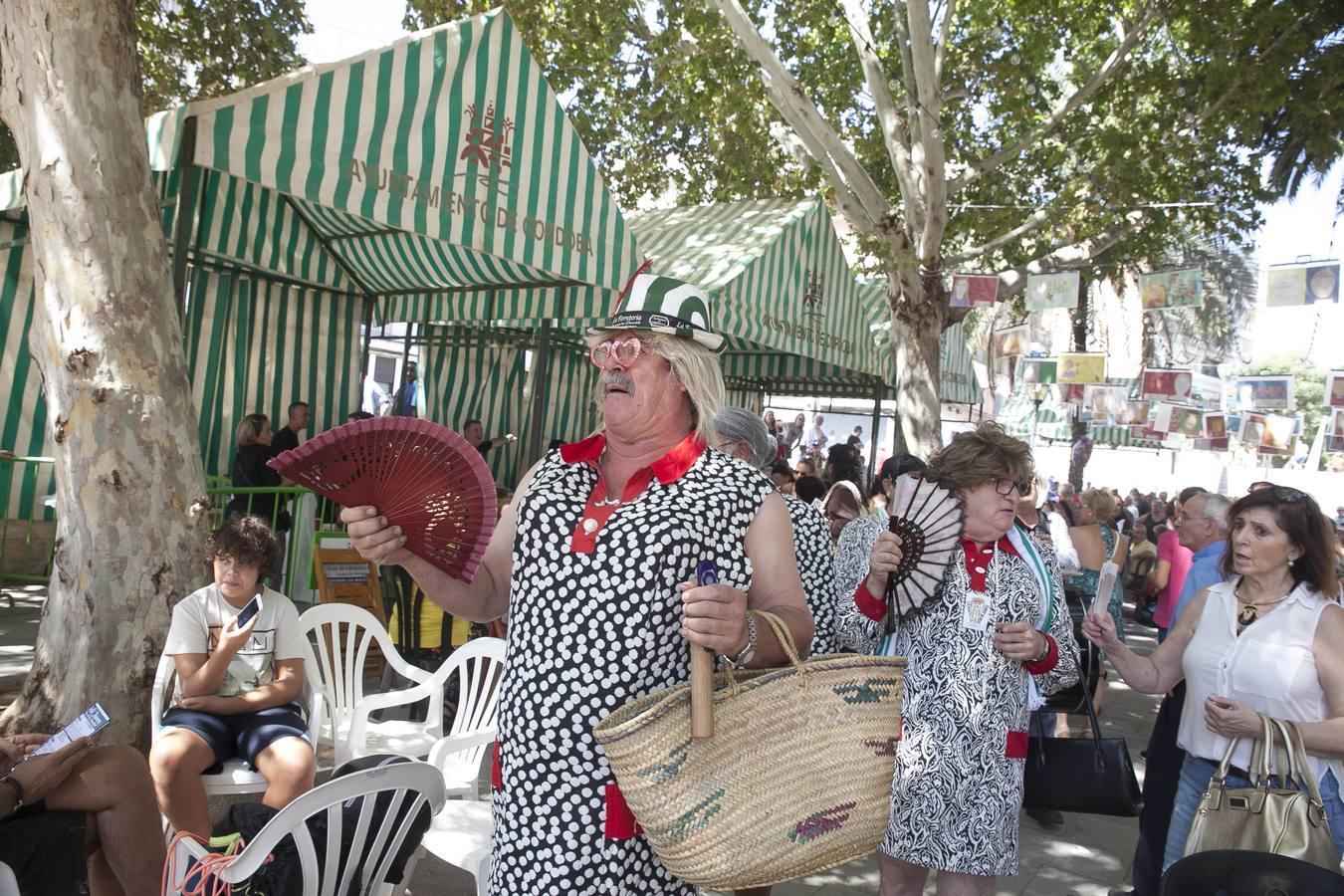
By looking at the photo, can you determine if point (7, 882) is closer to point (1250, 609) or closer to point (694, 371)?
point (694, 371)

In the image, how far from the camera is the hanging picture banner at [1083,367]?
16469 mm

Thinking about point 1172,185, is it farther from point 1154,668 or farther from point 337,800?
point 337,800

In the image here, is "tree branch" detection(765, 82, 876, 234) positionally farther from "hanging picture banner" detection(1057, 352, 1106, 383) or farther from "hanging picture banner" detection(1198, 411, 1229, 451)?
"hanging picture banner" detection(1198, 411, 1229, 451)

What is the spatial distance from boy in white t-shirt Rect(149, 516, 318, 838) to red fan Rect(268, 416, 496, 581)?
194 cm

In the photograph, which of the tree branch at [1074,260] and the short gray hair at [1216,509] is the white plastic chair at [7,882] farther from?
the tree branch at [1074,260]

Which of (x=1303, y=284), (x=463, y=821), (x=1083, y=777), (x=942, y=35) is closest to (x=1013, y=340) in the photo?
(x=1303, y=284)

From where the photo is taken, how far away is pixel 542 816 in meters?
1.79

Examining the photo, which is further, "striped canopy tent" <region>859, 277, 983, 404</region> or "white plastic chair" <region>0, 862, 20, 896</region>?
"striped canopy tent" <region>859, 277, 983, 404</region>

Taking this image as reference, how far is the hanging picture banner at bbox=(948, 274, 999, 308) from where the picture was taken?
40.0 feet

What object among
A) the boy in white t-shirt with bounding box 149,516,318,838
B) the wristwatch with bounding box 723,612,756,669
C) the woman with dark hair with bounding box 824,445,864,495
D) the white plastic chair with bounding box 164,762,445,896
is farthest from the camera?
the woman with dark hair with bounding box 824,445,864,495

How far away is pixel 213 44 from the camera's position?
11156 mm

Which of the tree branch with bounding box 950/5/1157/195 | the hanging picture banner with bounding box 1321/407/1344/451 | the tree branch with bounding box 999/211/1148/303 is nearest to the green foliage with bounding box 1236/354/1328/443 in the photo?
the hanging picture banner with bounding box 1321/407/1344/451

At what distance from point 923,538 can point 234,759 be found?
2571 millimetres

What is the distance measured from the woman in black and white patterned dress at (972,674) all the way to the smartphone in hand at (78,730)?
2.02 meters
